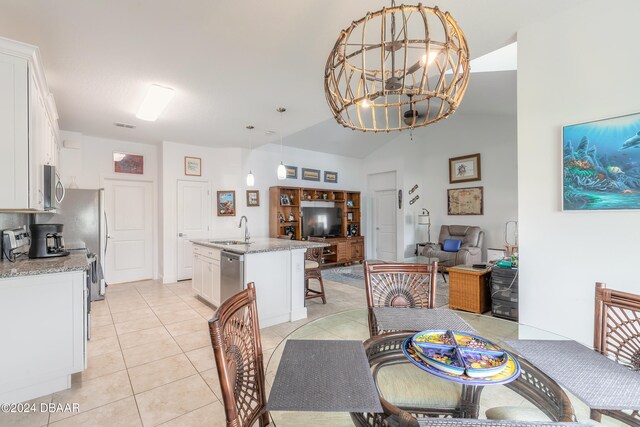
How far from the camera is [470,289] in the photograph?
3.52 meters

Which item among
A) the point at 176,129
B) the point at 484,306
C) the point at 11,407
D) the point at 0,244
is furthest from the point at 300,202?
the point at 11,407

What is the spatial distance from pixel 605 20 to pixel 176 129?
4842 mm

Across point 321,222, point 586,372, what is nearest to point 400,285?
point 586,372

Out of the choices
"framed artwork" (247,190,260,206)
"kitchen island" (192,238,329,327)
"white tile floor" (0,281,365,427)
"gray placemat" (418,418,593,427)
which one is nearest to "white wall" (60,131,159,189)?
"framed artwork" (247,190,260,206)

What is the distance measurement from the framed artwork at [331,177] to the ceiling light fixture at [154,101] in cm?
435

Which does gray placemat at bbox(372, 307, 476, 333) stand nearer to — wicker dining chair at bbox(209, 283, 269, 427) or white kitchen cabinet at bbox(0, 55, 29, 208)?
wicker dining chair at bbox(209, 283, 269, 427)

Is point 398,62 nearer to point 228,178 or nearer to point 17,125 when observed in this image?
point 17,125

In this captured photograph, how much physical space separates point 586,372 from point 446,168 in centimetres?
644

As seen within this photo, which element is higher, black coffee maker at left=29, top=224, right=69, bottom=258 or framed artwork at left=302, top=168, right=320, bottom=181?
framed artwork at left=302, top=168, right=320, bottom=181

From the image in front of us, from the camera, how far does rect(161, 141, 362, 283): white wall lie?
5246 mm

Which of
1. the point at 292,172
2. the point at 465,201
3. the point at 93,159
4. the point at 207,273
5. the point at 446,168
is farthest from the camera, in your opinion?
the point at 446,168

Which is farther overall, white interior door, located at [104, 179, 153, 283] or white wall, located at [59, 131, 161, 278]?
white interior door, located at [104, 179, 153, 283]

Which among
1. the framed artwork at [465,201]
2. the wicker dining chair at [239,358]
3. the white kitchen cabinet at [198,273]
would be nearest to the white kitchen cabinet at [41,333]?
the wicker dining chair at [239,358]

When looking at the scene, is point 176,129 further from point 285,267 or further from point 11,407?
point 11,407
